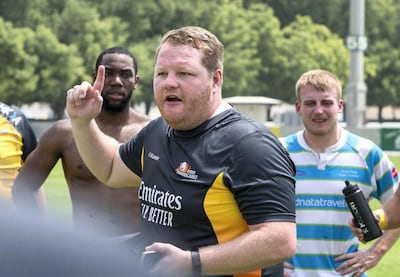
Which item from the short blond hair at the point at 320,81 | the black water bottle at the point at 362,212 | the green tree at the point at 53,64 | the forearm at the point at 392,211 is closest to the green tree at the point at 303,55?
the green tree at the point at 53,64

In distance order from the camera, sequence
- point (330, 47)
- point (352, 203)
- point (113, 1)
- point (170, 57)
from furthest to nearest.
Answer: point (330, 47) → point (113, 1) → point (352, 203) → point (170, 57)

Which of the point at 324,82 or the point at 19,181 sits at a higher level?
the point at 324,82

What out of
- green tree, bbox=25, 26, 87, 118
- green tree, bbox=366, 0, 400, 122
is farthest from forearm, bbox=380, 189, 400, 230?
green tree, bbox=366, 0, 400, 122

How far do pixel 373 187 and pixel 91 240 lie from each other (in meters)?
3.46

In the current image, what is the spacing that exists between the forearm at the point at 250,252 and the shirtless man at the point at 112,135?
2612 millimetres

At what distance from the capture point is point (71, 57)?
1902 inches

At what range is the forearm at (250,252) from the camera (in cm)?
352

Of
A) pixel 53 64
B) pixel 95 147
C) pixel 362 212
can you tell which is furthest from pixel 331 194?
pixel 53 64

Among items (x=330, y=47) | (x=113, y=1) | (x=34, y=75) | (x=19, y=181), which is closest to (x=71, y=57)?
(x=34, y=75)

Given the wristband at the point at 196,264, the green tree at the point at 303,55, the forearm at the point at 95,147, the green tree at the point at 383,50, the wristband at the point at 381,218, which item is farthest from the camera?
the green tree at the point at 383,50

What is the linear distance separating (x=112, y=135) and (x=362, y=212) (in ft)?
7.38

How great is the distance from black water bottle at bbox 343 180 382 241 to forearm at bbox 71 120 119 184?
1320 mm

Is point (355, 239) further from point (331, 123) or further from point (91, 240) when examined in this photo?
point (91, 240)

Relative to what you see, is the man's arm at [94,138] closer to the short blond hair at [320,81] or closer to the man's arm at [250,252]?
the man's arm at [250,252]
